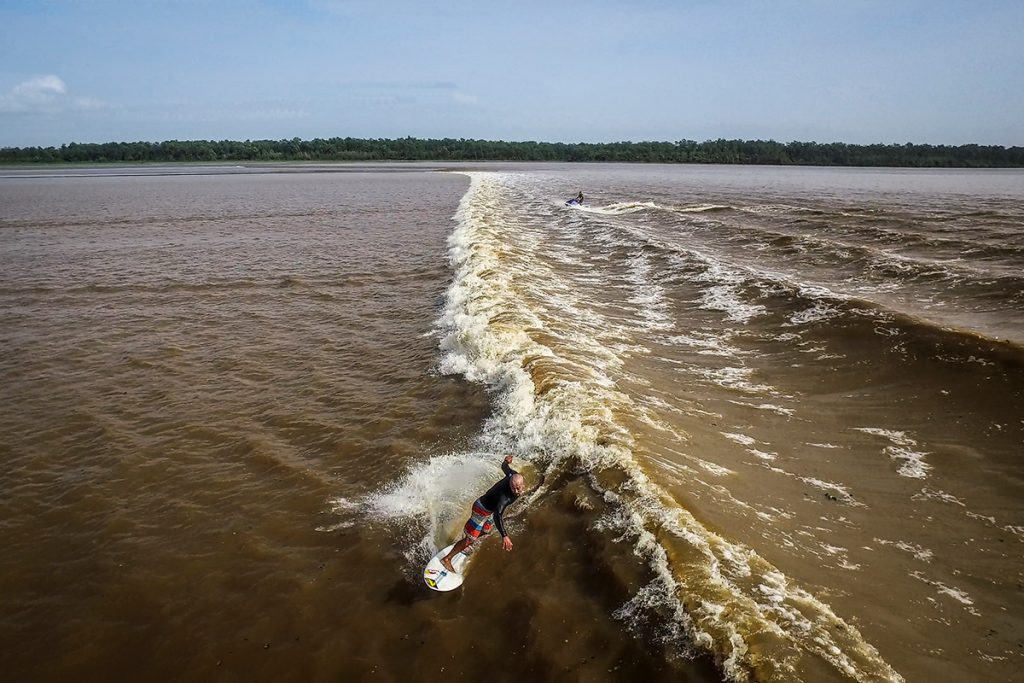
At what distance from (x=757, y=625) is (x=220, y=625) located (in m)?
5.51

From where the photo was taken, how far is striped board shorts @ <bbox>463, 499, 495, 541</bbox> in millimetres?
6871

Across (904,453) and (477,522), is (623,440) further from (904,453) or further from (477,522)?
(904,453)

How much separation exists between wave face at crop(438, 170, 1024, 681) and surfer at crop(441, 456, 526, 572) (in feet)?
3.89

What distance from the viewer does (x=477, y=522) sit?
6.95 meters

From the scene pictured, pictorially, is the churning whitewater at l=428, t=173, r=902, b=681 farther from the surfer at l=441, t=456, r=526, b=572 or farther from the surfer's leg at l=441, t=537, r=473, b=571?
the surfer's leg at l=441, t=537, r=473, b=571

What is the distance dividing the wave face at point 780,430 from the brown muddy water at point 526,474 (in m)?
0.05

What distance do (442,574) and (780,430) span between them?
22.0 ft

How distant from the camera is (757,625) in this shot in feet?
17.5

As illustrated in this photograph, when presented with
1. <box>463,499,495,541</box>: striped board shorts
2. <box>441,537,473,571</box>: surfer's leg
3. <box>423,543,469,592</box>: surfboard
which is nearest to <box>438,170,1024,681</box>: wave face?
<box>463,499,495,541</box>: striped board shorts

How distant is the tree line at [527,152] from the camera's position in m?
114

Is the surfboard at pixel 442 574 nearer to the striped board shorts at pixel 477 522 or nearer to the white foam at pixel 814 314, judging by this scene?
the striped board shorts at pixel 477 522

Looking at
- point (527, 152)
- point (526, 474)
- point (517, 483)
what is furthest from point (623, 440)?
point (527, 152)

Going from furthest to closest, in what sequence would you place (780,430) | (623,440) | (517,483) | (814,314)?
(814,314)
(780,430)
(623,440)
(517,483)

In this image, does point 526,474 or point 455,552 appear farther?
point 526,474
